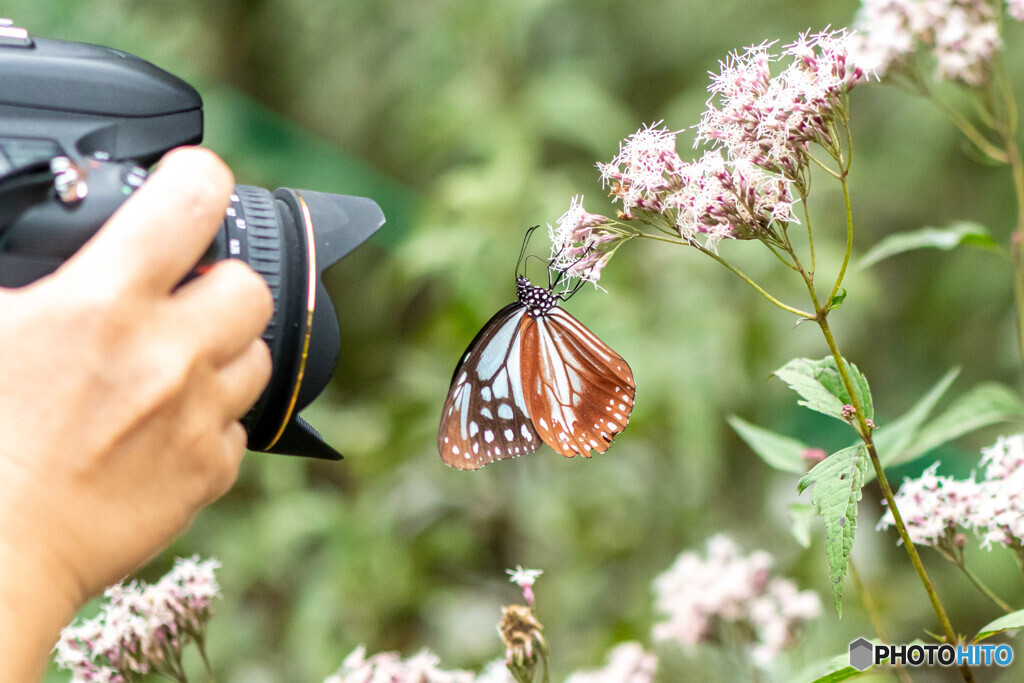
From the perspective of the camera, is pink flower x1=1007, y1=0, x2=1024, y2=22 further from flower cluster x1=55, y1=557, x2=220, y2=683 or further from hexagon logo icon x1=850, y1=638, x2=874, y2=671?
flower cluster x1=55, y1=557, x2=220, y2=683

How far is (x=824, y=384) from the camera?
357 mm

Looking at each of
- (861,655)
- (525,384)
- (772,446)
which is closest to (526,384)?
(525,384)

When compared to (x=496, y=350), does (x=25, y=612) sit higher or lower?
lower

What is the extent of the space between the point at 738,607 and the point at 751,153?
13.2 inches

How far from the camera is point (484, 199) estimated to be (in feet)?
2.89

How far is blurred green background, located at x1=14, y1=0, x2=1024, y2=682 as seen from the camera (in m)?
0.90

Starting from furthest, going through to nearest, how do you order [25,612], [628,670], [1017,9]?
[628,670], [1017,9], [25,612]

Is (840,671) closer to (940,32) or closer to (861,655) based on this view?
(861,655)

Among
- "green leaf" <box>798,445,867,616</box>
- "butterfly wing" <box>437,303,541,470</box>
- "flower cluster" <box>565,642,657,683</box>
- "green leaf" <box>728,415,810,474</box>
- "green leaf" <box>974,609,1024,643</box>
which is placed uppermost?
"butterfly wing" <box>437,303,541,470</box>

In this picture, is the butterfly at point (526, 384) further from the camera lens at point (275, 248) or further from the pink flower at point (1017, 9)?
the pink flower at point (1017, 9)

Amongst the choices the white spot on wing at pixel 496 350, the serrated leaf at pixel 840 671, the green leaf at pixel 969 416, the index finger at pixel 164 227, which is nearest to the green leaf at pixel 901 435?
the green leaf at pixel 969 416

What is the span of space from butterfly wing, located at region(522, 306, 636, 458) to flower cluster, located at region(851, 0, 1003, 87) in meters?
0.23

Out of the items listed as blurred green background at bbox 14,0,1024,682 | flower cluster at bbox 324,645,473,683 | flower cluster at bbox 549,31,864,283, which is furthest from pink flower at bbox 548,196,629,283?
blurred green background at bbox 14,0,1024,682

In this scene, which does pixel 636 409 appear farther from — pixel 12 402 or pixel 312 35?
pixel 312 35
